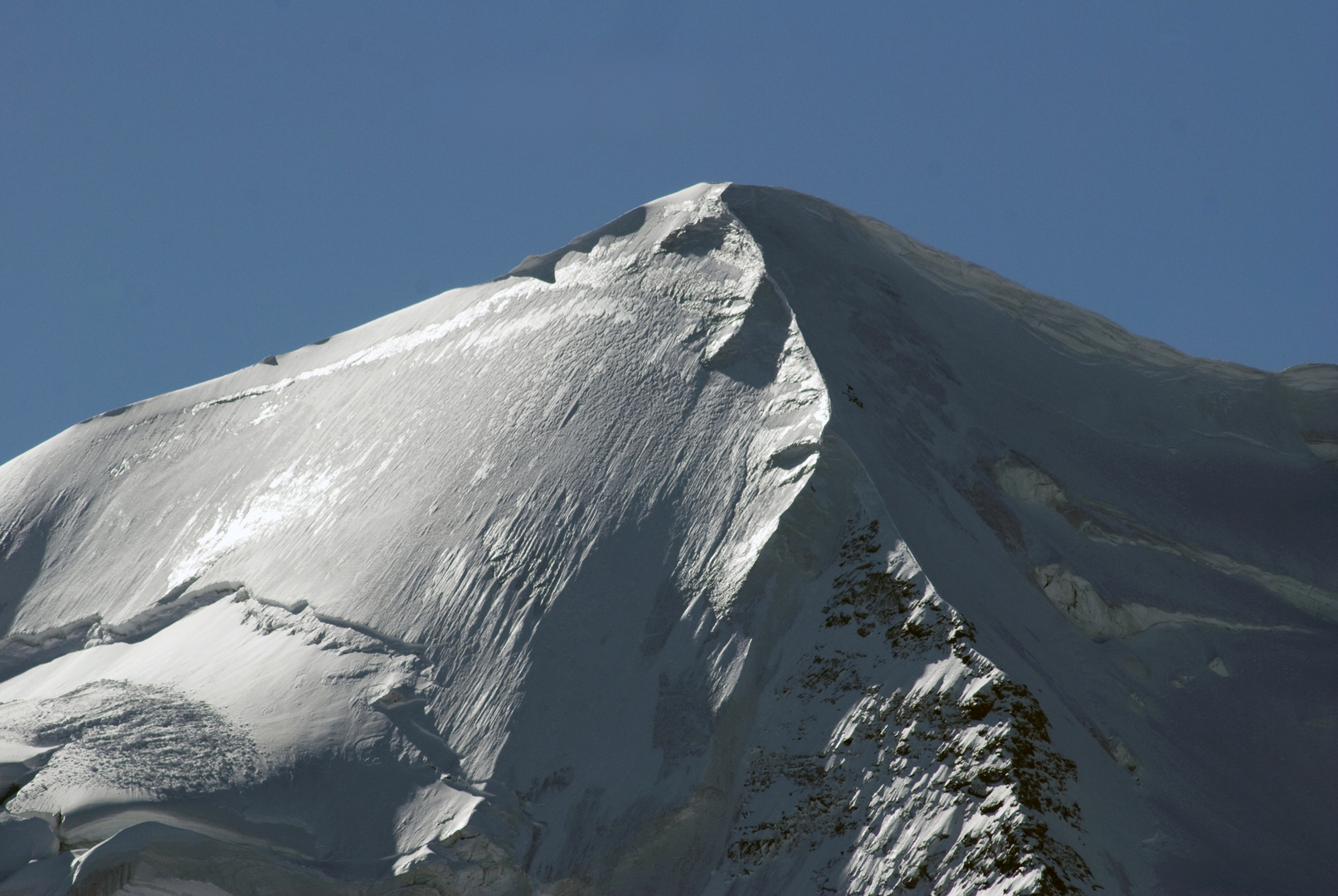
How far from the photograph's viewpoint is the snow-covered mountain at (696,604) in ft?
28.6

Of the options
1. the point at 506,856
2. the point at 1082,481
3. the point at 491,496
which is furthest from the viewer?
the point at 1082,481

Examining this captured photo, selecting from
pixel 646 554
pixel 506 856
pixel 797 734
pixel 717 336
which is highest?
pixel 717 336

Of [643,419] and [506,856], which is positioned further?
[643,419]

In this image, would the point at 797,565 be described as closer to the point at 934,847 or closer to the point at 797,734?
the point at 797,734

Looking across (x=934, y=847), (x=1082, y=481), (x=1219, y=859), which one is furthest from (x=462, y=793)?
(x=1082, y=481)

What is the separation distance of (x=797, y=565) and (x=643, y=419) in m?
2.40

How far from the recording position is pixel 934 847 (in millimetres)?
7871

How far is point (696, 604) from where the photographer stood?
1012 cm

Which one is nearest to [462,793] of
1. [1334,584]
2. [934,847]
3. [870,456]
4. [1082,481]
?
[934,847]

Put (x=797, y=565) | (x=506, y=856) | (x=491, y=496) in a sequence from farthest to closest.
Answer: (x=491, y=496) → (x=797, y=565) → (x=506, y=856)

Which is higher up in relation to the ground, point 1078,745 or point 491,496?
point 491,496

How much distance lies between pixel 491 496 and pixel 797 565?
10.3 ft

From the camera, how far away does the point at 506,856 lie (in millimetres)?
9023

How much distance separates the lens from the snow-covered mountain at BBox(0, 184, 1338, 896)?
28.6 ft
